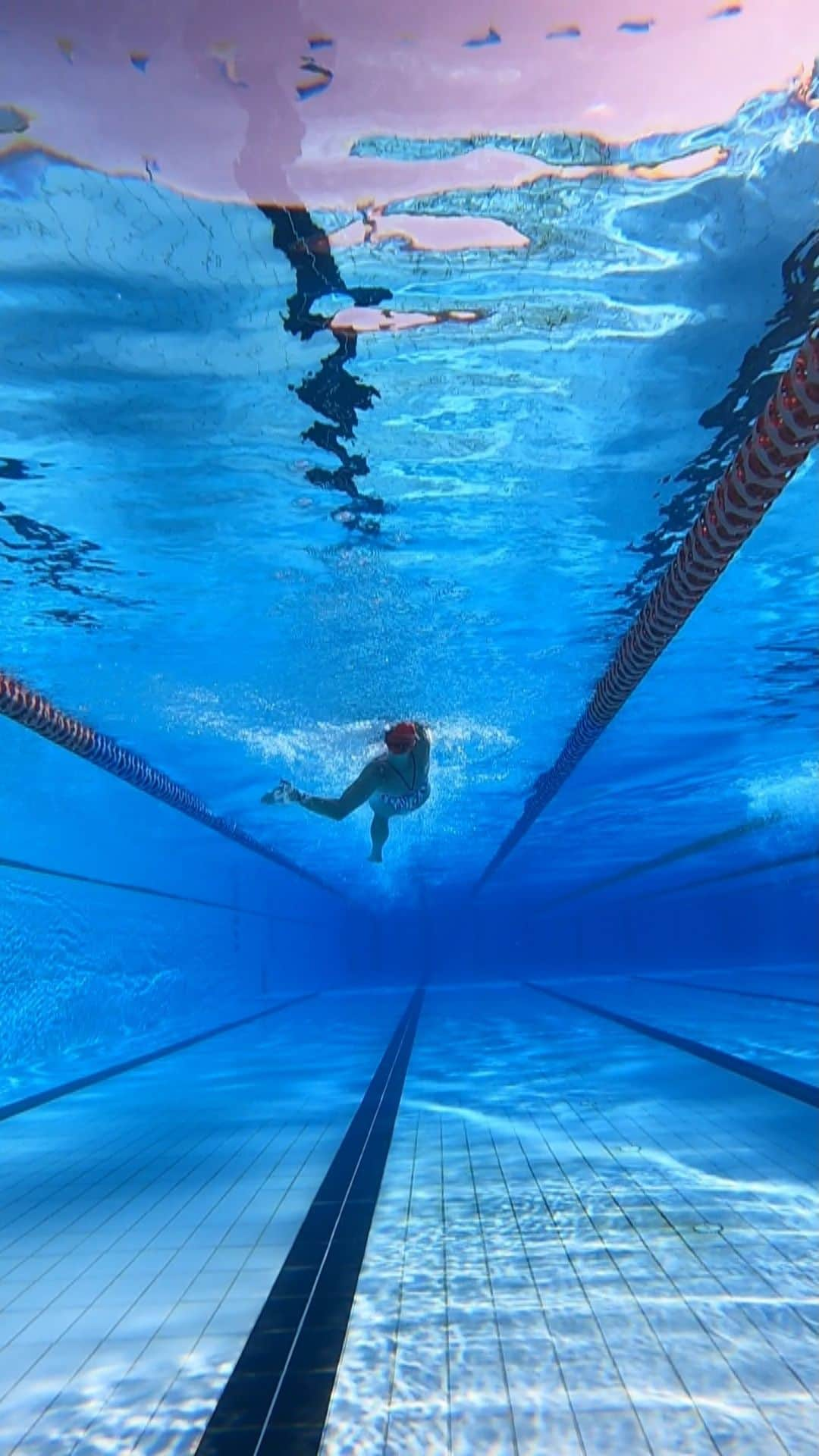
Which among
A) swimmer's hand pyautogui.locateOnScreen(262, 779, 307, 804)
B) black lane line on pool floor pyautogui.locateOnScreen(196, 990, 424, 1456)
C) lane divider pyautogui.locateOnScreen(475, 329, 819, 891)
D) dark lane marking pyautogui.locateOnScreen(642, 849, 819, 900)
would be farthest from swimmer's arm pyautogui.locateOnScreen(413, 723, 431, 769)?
dark lane marking pyautogui.locateOnScreen(642, 849, 819, 900)

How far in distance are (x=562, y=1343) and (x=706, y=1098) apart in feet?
14.6

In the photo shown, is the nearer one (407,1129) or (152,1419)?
(152,1419)

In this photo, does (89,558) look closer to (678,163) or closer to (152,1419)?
(678,163)

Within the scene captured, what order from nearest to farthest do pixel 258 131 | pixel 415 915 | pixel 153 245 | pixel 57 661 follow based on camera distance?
1. pixel 258 131
2. pixel 153 245
3. pixel 57 661
4. pixel 415 915

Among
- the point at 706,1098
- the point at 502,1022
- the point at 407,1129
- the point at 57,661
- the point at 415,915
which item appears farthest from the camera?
the point at 415,915

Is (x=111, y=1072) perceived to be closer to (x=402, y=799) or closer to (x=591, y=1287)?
(x=402, y=799)

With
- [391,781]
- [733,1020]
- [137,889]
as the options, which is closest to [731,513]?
[391,781]

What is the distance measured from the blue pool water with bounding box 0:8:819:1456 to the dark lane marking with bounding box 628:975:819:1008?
2277mm

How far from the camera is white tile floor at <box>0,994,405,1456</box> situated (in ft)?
10.6

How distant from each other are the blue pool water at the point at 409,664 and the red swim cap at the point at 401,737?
4.85 ft

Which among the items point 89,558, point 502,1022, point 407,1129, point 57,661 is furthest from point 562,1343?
point 502,1022

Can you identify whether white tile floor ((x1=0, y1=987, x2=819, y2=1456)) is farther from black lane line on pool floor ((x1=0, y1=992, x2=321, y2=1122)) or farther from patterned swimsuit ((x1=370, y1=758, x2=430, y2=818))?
patterned swimsuit ((x1=370, y1=758, x2=430, y2=818))

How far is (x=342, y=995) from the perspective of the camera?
25484 mm

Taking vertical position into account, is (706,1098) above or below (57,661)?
below
